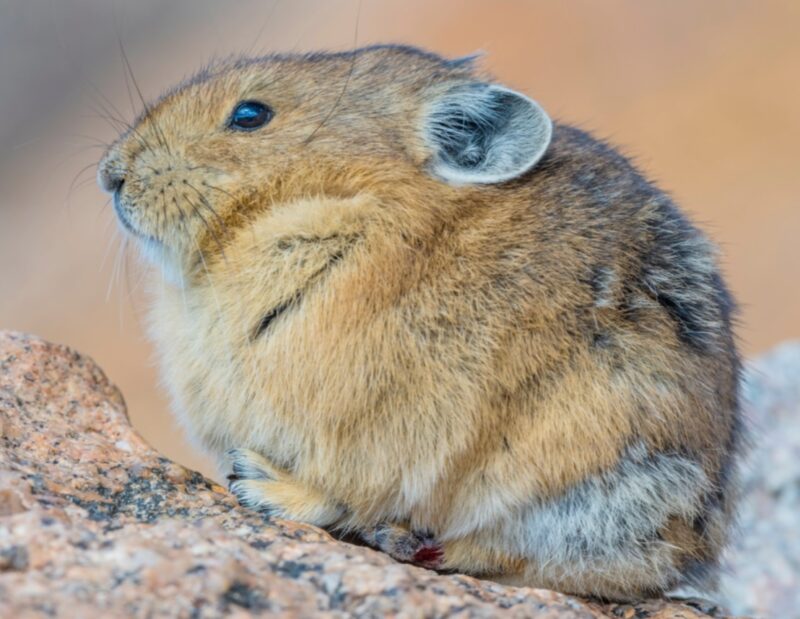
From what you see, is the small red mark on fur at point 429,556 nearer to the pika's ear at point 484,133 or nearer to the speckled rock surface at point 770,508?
the pika's ear at point 484,133

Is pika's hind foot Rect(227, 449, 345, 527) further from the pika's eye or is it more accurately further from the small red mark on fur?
the pika's eye

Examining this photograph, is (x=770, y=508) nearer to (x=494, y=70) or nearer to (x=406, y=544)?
(x=406, y=544)

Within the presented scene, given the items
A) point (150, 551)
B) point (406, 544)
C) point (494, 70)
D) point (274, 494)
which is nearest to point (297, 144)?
point (274, 494)

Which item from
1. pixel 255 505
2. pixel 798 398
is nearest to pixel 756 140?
pixel 798 398

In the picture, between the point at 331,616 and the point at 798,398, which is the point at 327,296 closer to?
the point at 331,616

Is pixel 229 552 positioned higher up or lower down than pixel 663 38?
lower down

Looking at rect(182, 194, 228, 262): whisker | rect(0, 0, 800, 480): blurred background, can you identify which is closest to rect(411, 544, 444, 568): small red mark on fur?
rect(182, 194, 228, 262): whisker

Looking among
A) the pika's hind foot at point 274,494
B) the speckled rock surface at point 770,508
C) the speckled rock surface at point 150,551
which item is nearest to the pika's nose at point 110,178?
the speckled rock surface at point 150,551
